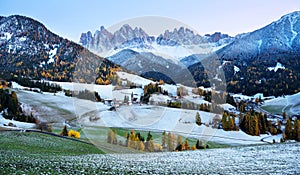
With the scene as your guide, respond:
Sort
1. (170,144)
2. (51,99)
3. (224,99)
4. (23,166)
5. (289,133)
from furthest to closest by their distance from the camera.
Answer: (224,99)
(51,99)
(289,133)
(170,144)
(23,166)

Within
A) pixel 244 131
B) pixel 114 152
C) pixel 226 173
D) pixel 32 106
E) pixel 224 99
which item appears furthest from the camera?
pixel 224 99

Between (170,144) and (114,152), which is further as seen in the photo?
(170,144)

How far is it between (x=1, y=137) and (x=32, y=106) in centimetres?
9955

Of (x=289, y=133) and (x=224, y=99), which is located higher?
(x=224, y=99)

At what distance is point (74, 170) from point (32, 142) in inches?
952

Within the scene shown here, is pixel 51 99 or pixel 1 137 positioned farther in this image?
pixel 51 99

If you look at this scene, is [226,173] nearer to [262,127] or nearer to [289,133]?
[289,133]

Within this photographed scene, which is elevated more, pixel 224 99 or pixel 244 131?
pixel 224 99

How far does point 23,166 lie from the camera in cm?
2392

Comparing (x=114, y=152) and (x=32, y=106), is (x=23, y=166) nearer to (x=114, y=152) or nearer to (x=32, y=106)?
(x=114, y=152)

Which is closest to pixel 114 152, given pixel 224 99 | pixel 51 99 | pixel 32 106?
pixel 32 106

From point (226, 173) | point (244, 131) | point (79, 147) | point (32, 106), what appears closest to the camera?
point (226, 173)

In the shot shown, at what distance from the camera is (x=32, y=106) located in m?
143

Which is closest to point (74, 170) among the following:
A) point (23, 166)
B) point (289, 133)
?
point (23, 166)
